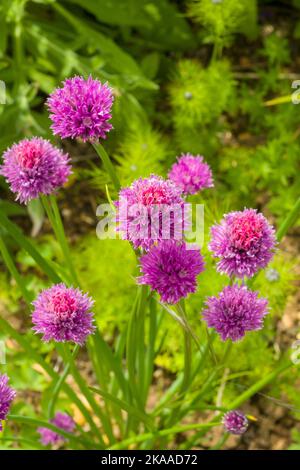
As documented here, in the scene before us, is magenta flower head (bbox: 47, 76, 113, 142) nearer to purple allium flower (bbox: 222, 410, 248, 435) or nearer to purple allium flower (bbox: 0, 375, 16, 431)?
purple allium flower (bbox: 0, 375, 16, 431)

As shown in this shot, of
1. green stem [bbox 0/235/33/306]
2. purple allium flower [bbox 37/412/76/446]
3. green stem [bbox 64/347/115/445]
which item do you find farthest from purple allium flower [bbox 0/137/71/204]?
purple allium flower [bbox 37/412/76/446]

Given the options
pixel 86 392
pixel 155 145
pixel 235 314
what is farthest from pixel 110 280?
pixel 235 314

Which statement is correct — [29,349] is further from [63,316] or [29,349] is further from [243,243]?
[243,243]

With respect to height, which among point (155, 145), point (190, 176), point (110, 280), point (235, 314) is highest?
point (155, 145)

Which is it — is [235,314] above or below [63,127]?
below

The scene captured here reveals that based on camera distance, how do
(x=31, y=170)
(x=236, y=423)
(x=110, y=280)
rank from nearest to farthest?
(x=31, y=170), (x=236, y=423), (x=110, y=280)
